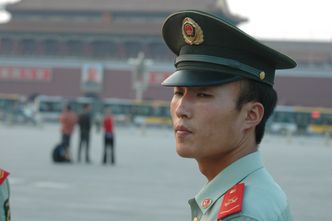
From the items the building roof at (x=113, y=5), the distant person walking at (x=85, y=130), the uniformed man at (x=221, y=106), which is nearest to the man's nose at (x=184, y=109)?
the uniformed man at (x=221, y=106)

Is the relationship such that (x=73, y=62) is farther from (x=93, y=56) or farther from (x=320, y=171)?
(x=320, y=171)

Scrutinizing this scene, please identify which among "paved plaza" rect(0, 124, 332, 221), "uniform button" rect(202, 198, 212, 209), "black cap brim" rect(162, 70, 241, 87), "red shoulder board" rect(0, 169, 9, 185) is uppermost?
"black cap brim" rect(162, 70, 241, 87)

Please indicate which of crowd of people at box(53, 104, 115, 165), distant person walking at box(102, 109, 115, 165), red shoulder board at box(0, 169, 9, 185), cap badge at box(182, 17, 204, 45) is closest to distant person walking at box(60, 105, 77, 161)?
crowd of people at box(53, 104, 115, 165)

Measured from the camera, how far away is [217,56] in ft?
5.23

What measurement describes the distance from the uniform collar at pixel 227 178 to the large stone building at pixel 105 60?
1443 inches

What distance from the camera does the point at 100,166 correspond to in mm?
11758

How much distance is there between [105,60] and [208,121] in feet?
128

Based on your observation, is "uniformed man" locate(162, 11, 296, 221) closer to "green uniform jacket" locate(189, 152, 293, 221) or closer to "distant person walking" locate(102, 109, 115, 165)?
"green uniform jacket" locate(189, 152, 293, 221)

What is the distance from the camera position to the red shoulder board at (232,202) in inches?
54.5

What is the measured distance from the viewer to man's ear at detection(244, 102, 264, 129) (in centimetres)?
158

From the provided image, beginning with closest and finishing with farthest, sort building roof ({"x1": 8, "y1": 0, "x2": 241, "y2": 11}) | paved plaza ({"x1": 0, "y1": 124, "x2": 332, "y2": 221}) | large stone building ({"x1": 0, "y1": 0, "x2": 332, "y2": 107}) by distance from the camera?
paved plaza ({"x1": 0, "y1": 124, "x2": 332, "y2": 221}) < large stone building ({"x1": 0, "y1": 0, "x2": 332, "y2": 107}) < building roof ({"x1": 8, "y1": 0, "x2": 241, "y2": 11})

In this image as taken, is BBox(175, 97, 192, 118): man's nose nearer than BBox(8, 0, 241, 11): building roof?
Yes

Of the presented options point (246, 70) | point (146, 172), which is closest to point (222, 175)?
point (246, 70)

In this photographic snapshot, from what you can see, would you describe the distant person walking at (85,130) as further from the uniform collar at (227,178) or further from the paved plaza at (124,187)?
the uniform collar at (227,178)
